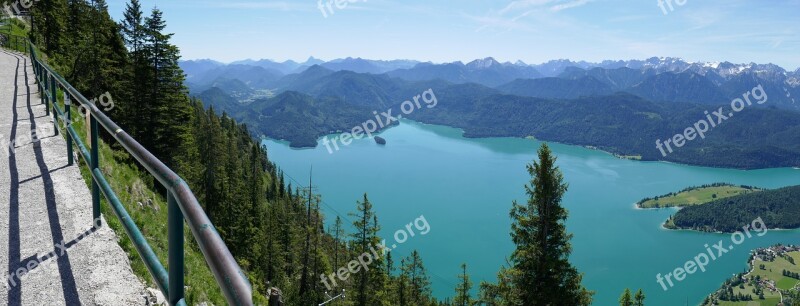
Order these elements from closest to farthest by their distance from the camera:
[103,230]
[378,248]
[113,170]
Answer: [103,230], [113,170], [378,248]

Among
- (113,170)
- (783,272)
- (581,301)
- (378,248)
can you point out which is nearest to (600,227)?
(783,272)

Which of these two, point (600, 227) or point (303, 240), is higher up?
point (303, 240)

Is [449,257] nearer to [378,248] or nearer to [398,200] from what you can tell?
[398,200]

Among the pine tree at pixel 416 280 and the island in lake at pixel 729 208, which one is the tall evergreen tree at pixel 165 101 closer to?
the pine tree at pixel 416 280

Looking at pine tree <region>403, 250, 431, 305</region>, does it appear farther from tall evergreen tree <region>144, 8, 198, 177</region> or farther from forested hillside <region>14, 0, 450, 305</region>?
tall evergreen tree <region>144, 8, 198, 177</region>

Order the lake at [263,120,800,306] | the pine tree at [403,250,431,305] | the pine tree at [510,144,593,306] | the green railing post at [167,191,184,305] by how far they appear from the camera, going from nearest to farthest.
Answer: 1. the green railing post at [167,191,184,305]
2. the pine tree at [510,144,593,306]
3. the pine tree at [403,250,431,305]
4. the lake at [263,120,800,306]

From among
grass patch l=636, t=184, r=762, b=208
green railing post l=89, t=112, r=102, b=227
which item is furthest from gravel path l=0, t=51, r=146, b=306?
grass patch l=636, t=184, r=762, b=208

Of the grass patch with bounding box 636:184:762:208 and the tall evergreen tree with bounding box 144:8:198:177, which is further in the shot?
the grass patch with bounding box 636:184:762:208
